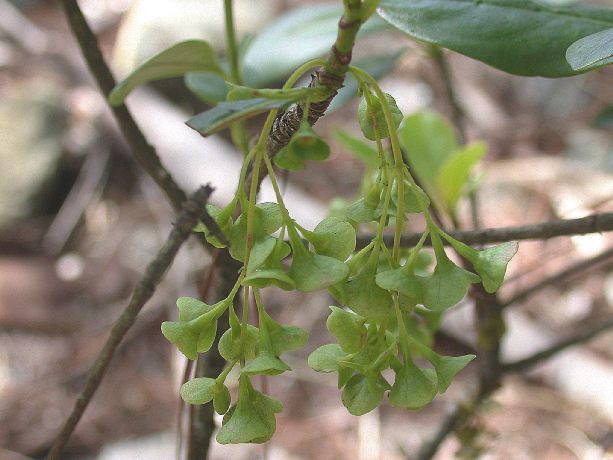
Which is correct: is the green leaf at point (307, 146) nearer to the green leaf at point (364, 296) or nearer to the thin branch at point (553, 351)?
the green leaf at point (364, 296)

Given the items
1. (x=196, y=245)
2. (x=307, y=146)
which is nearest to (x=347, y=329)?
(x=307, y=146)

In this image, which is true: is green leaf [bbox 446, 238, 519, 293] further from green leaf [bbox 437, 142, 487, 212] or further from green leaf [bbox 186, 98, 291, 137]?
green leaf [bbox 437, 142, 487, 212]

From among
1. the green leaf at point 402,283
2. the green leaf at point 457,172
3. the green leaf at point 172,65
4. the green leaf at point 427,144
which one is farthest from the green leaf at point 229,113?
the green leaf at point 427,144

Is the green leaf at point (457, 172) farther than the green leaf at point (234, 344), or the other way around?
the green leaf at point (457, 172)

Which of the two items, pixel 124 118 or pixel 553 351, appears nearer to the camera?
pixel 124 118

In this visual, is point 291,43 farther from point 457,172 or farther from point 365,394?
point 365,394

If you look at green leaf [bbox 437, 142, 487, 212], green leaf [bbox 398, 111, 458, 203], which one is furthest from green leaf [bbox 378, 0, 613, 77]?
green leaf [bbox 398, 111, 458, 203]

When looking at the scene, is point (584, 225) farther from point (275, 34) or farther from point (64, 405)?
point (64, 405)
